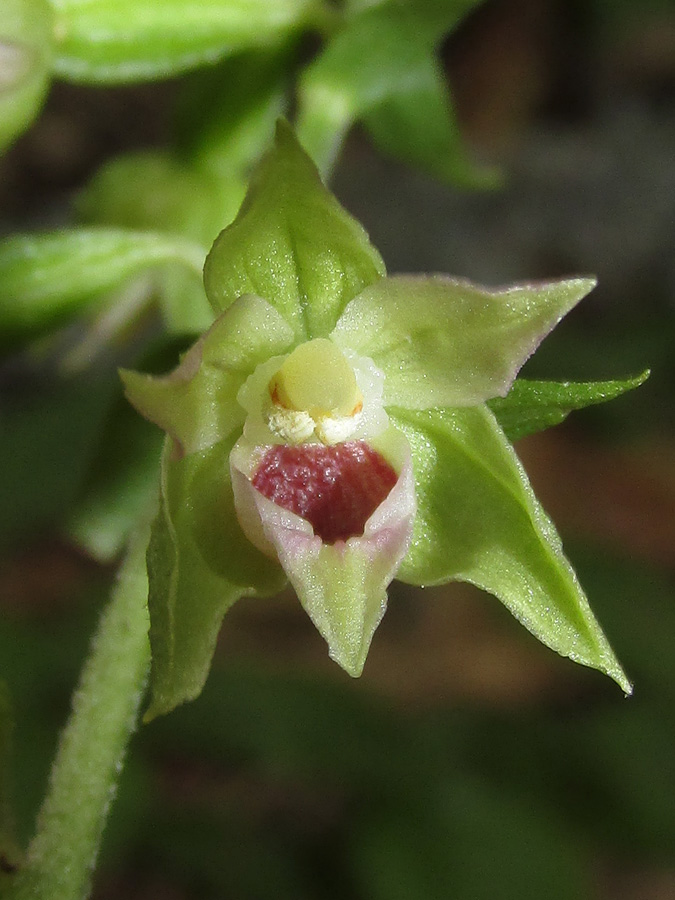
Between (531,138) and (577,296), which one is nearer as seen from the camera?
(577,296)

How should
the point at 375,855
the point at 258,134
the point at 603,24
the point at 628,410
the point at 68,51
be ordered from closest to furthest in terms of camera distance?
the point at 68,51 < the point at 258,134 < the point at 375,855 < the point at 628,410 < the point at 603,24

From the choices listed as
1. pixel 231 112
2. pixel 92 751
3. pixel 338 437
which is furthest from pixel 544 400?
pixel 231 112

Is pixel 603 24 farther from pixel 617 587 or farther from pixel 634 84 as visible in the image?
pixel 617 587

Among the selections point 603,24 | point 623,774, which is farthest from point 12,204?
point 623,774

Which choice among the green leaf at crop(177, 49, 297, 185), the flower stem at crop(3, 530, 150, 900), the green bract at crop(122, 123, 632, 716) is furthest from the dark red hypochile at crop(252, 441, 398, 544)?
the green leaf at crop(177, 49, 297, 185)

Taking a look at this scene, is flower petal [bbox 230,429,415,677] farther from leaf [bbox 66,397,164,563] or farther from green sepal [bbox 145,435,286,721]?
leaf [bbox 66,397,164,563]

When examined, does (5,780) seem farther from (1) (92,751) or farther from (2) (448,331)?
(2) (448,331)

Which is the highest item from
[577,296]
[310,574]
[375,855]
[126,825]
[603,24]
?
[577,296]
